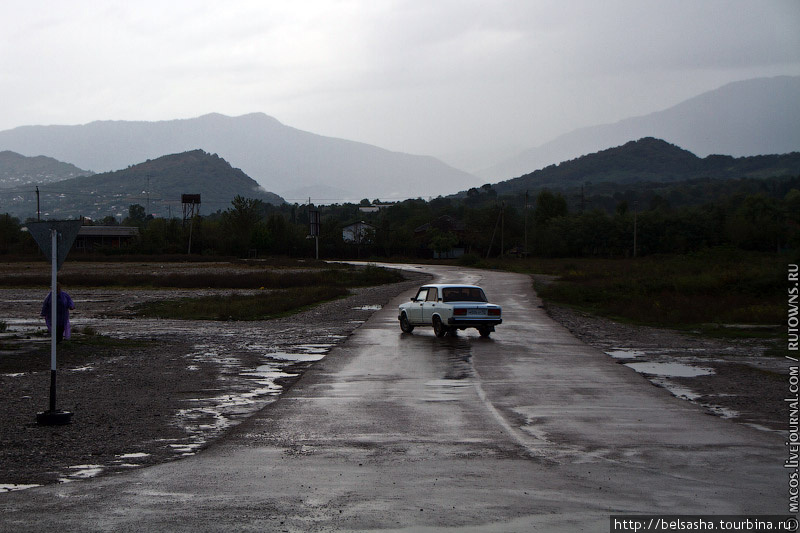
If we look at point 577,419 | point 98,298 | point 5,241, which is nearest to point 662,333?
point 577,419

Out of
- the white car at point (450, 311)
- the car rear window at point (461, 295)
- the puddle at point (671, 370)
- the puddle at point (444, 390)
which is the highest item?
the car rear window at point (461, 295)

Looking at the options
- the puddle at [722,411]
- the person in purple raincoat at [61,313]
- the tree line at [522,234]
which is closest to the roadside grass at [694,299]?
the puddle at [722,411]

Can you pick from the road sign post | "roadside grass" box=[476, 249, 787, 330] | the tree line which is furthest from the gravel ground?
the tree line

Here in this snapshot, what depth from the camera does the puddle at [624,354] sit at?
812 inches

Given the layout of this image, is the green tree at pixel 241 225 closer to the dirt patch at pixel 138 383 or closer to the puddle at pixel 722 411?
the dirt patch at pixel 138 383

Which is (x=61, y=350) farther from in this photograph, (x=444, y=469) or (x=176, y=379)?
(x=444, y=469)

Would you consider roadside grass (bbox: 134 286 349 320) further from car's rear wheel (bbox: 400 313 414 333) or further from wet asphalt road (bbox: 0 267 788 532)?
wet asphalt road (bbox: 0 267 788 532)

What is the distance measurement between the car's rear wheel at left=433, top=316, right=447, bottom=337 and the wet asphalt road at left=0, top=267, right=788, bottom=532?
8.91 m

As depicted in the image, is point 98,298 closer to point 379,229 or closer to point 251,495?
point 251,495

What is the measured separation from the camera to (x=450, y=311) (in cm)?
2414

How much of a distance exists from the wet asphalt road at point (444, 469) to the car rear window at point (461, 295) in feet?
30.2

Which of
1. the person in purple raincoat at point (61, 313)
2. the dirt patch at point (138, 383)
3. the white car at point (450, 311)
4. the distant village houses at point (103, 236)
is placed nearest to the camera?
the dirt patch at point (138, 383)

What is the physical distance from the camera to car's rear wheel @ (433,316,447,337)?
24.7 m

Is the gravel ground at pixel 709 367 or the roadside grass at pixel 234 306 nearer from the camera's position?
the gravel ground at pixel 709 367
